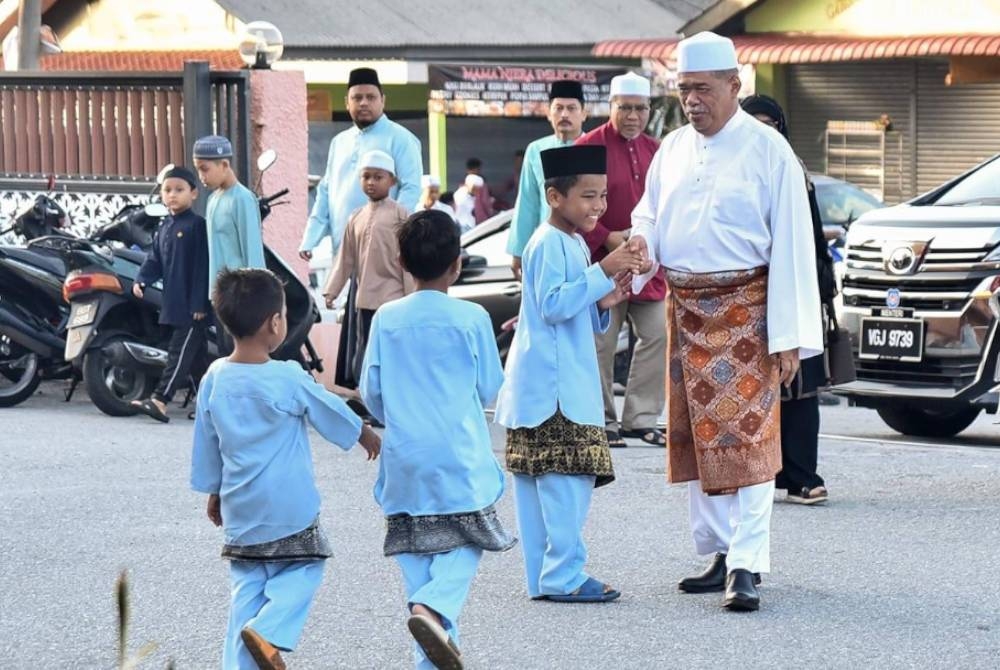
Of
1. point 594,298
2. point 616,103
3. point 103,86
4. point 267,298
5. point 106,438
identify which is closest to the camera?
point 267,298

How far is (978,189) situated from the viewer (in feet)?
38.2

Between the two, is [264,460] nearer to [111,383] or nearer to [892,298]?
[892,298]

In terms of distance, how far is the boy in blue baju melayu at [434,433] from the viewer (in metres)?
5.72

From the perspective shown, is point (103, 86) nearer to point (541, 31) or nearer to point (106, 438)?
point (106, 438)

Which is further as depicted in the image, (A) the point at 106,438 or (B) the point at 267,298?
(A) the point at 106,438

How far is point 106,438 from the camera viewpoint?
1132 cm

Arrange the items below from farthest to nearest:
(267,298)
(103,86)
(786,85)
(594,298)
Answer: (786,85) → (103,86) → (594,298) → (267,298)

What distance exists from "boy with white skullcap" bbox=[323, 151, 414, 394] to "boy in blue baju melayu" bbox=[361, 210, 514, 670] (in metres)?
4.97

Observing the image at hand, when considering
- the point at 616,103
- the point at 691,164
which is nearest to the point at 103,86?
the point at 616,103

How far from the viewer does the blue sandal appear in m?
6.91

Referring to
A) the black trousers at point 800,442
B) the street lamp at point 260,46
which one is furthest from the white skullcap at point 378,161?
the street lamp at point 260,46

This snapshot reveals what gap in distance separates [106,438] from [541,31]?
58.5 feet

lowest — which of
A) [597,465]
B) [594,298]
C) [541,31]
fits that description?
[597,465]

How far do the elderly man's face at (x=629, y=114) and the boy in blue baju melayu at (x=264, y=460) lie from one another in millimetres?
5103
